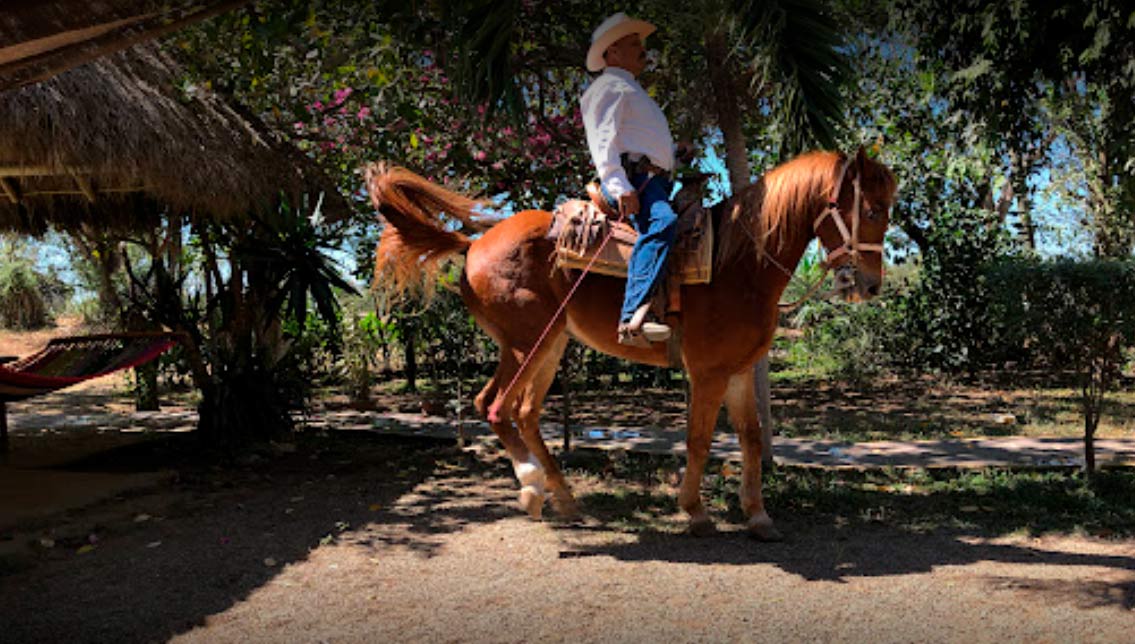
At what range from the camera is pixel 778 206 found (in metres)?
4.62

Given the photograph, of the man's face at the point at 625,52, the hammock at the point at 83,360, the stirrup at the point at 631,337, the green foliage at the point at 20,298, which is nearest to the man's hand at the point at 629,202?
the stirrup at the point at 631,337

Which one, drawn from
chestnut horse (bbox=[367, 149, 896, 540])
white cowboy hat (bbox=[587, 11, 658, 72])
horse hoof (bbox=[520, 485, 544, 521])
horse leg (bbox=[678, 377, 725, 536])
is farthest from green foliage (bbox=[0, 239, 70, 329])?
horse leg (bbox=[678, 377, 725, 536])

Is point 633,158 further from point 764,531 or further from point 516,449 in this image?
point 764,531

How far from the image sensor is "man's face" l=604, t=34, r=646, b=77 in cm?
486

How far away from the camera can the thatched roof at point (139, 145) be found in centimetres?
637

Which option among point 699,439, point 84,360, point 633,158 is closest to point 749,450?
point 699,439

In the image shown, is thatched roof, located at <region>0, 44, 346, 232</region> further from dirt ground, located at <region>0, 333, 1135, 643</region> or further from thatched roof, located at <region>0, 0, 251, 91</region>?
thatched roof, located at <region>0, 0, 251, 91</region>

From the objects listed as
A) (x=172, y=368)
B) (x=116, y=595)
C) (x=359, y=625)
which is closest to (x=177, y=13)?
(x=359, y=625)

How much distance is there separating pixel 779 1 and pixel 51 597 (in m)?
4.93

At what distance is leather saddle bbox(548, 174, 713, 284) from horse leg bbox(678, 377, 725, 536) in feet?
2.01

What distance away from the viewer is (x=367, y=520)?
5516 millimetres

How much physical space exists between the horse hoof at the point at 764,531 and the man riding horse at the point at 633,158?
1210 millimetres

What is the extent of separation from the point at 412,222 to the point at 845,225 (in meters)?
2.69

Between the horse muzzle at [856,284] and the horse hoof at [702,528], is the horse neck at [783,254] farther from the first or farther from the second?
the horse hoof at [702,528]
